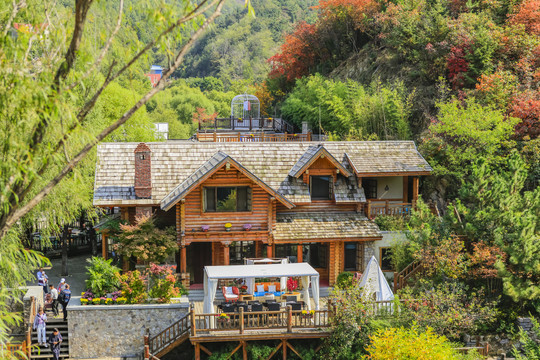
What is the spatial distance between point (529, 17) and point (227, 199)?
1854 centimetres

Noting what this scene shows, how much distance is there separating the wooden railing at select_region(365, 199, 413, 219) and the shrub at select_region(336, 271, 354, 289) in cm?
288

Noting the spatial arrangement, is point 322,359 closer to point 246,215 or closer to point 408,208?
point 246,215

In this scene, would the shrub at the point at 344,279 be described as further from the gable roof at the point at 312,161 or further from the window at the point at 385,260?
the gable roof at the point at 312,161

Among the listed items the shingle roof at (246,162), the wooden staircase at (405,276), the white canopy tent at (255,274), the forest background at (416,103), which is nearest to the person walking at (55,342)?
the forest background at (416,103)

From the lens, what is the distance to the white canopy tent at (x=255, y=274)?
21516 millimetres

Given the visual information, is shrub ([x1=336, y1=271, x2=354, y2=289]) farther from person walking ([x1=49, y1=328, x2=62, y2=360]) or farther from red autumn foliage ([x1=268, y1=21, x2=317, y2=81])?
red autumn foliage ([x1=268, y1=21, x2=317, y2=81])

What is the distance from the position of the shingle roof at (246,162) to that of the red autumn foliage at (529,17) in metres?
9.36

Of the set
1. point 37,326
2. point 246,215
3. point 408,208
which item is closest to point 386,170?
point 408,208

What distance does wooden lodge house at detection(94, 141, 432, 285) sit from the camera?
81.8 feet

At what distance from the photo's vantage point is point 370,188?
94.7 ft

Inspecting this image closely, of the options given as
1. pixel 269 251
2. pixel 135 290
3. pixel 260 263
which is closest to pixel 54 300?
pixel 135 290

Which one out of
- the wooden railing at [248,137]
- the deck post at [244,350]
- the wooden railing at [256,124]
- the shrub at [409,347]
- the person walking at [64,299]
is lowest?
the deck post at [244,350]

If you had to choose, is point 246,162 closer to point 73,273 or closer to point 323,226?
point 323,226

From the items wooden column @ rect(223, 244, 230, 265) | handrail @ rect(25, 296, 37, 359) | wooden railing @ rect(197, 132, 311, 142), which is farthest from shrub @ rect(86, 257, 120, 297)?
wooden railing @ rect(197, 132, 311, 142)
